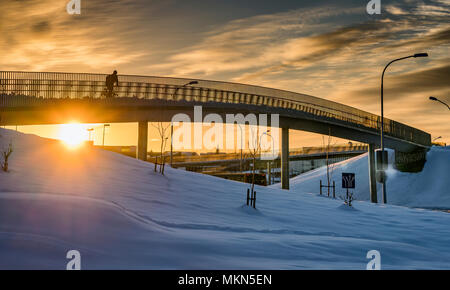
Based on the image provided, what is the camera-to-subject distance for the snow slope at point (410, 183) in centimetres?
4788

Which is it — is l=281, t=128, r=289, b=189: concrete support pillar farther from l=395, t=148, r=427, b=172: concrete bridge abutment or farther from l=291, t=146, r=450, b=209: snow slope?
l=395, t=148, r=427, b=172: concrete bridge abutment

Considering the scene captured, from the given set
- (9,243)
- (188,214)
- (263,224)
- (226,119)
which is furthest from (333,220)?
(226,119)

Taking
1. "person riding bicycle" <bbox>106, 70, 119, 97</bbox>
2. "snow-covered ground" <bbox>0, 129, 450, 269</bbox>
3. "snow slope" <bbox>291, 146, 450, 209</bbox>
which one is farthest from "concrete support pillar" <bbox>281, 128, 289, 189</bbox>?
"snow-covered ground" <bbox>0, 129, 450, 269</bbox>

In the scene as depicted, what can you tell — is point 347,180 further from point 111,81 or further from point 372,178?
point 372,178

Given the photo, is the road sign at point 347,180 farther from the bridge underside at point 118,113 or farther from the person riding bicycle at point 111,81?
the person riding bicycle at point 111,81

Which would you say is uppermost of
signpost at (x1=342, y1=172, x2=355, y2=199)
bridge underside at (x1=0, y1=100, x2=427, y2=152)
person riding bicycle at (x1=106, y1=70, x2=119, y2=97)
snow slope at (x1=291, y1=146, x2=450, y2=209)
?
person riding bicycle at (x1=106, y1=70, x2=119, y2=97)

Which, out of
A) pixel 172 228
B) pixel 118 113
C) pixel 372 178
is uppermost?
pixel 118 113

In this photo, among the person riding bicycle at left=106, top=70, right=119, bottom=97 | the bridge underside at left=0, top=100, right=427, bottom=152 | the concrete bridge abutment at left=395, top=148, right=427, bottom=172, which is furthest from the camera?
the concrete bridge abutment at left=395, top=148, right=427, bottom=172

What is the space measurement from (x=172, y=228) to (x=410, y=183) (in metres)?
52.4

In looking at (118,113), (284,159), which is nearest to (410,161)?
(284,159)

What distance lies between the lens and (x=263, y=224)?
14.0m

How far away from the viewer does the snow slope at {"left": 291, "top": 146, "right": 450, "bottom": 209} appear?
47875mm

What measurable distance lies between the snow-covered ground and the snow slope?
31.2 meters

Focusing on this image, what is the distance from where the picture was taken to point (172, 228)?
35.6ft
